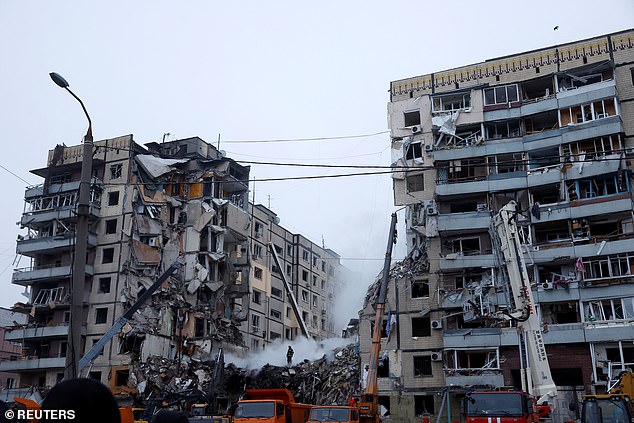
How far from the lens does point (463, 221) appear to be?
1884 inches

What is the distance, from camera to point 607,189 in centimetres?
4575

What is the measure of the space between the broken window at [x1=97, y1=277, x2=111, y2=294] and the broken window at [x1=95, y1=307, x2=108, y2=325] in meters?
1.58

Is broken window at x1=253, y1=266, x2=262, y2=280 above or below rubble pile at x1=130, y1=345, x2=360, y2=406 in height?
above

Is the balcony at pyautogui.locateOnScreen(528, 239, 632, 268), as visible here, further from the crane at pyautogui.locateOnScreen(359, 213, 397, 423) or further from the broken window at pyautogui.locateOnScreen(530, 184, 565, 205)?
the crane at pyautogui.locateOnScreen(359, 213, 397, 423)

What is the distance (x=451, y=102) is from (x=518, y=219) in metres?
12.1

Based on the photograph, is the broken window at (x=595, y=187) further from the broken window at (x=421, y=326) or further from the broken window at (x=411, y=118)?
the broken window at (x=421, y=326)

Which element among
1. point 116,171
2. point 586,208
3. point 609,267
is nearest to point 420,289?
point 586,208

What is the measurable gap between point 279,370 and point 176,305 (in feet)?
37.0

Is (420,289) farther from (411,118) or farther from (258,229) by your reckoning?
(258,229)

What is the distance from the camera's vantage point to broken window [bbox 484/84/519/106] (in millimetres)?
50469

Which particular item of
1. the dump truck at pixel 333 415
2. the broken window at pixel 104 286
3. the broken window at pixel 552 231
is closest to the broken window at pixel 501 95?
the broken window at pixel 552 231

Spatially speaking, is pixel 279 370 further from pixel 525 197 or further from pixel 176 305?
pixel 525 197

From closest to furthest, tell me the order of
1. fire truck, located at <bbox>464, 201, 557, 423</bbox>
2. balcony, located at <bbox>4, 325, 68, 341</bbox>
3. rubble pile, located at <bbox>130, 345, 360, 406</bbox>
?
fire truck, located at <bbox>464, 201, 557, 423</bbox> < rubble pile, located at <bbox>130, 345, 360, 406</bbox> < balcony, located at <bbox>4, 325, 68, 341</bbox>

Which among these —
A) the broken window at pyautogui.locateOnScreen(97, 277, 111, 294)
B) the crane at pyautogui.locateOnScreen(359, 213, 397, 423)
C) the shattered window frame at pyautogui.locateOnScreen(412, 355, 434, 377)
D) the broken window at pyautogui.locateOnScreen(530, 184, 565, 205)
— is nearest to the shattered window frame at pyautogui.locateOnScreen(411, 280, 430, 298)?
the shattered window frame at pyautogui.locateOnScreen(412, 355, 434, 377)
